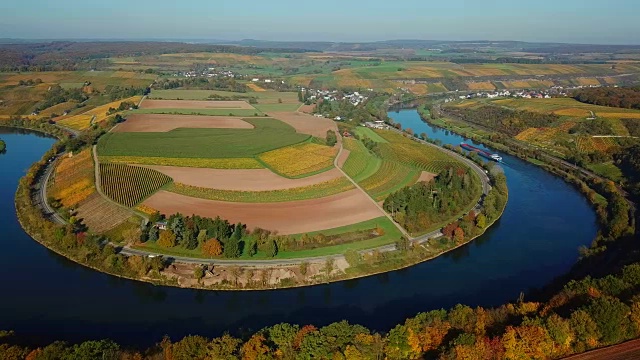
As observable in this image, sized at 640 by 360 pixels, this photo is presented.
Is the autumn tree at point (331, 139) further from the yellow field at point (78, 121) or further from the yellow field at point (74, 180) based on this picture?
the yellow field at point (78, 121)

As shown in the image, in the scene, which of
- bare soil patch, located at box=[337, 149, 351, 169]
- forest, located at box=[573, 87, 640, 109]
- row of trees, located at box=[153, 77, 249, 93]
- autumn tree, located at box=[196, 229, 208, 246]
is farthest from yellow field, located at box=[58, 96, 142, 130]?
forest, located at box=[573, 87, 640, 109]

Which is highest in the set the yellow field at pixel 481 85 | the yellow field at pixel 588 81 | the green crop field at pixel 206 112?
the yellow field at pixel 588 81

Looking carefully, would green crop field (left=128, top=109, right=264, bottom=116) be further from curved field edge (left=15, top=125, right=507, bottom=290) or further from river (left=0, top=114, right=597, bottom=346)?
river (left=0, top=114, right=597, bottom=346)

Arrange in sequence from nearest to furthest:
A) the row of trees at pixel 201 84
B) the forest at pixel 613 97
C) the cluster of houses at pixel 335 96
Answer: the forest at pixel 613 97 → the cluster of houses at pixel 335 96 → the row of trees at pixel 201 84

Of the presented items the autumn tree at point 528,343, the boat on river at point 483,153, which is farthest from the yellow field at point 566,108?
the autumn tree at point 528,343

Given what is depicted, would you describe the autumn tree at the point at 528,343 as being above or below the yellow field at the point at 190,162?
below

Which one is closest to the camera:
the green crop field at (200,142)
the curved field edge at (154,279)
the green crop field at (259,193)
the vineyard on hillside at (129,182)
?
the curved field edge at (154,279)

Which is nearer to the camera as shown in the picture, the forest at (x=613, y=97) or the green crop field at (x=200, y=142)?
the green crop field at (x=200, y=142)
